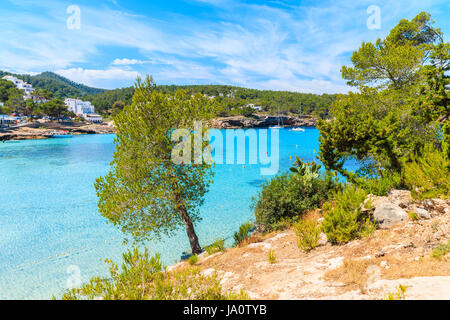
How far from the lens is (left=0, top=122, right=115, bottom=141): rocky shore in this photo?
80.1 meters

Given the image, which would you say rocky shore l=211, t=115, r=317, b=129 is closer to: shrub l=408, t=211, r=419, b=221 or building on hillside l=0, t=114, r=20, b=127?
building on hillside l=0, t=114, r=20, b=127

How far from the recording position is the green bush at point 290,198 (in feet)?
43.7

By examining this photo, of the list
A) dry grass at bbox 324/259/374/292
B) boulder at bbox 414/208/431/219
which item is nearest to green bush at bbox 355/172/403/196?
boulder at bbox 414/208/431/219

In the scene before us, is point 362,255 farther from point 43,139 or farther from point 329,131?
point 43,139

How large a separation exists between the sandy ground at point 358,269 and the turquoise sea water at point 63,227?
8.05 m

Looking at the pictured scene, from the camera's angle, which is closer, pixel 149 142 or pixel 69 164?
pixel 149 142

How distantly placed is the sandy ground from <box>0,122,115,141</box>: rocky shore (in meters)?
69.7

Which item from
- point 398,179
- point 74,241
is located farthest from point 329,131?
point 74,241

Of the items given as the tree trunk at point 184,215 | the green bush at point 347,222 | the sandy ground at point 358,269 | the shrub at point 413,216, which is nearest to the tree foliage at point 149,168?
the tree trunk at point 184,215

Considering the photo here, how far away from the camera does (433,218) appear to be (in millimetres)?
7363

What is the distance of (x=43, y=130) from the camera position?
90.8 m
